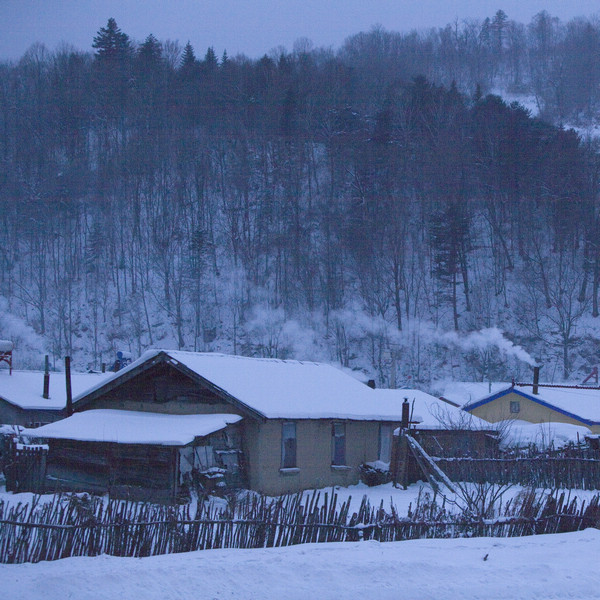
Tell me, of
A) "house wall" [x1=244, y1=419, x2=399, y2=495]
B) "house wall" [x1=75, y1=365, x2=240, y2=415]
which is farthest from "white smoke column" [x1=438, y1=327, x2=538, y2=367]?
"house wall" [x1=75, y1=365, x2=240, y2=415]

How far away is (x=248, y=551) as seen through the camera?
11.5 metres

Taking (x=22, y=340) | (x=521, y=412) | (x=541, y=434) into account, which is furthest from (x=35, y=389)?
(x=22, y=340)

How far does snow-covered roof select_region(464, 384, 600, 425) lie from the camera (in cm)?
3353

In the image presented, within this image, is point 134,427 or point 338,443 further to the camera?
point 338,443

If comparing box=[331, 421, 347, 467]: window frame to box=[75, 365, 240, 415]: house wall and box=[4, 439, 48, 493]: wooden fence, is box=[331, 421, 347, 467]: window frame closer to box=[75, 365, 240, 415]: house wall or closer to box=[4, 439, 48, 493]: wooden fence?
box=[75, 365, 240, 415]: house wall

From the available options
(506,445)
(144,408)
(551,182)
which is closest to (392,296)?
(551,182)

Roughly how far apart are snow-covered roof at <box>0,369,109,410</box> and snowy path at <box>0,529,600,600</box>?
925 inches

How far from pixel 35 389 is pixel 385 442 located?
17.6m

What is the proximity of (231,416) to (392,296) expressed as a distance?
40.9 m

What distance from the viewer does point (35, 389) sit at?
3581 centimetres

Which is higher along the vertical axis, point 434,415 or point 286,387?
point 286,387

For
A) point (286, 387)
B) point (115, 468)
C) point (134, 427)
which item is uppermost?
point (286, 387)

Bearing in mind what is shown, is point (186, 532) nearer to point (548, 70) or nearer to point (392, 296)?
point (392, 296)

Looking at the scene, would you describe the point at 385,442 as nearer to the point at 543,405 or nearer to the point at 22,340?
the point at 543,405
